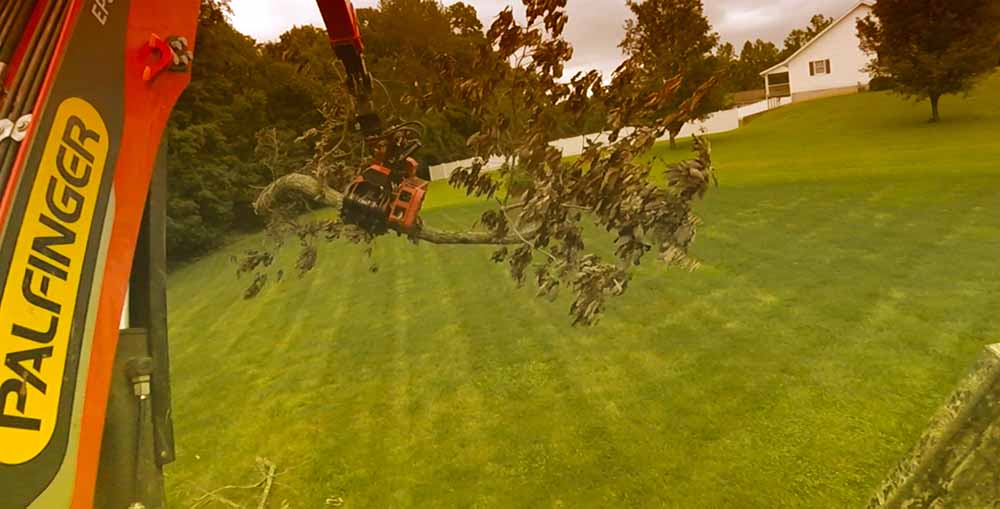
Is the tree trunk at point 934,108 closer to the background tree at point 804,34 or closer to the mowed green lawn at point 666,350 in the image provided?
the mowed green lawn at point 666,350

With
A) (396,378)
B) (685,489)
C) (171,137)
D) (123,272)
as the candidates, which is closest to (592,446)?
(685,489)

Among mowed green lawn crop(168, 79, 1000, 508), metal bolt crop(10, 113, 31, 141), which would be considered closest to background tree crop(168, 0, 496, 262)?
mowed green lawn crop(168, 79, 1000, 508)

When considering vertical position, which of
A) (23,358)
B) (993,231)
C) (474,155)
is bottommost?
(993,231)

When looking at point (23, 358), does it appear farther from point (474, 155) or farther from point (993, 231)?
point (993, 231)

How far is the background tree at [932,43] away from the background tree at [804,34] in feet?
0.31

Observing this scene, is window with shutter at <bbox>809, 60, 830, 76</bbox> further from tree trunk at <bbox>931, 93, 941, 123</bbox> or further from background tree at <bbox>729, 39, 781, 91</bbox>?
tree trunk at <bbox>931, 93, 941, 123</bbox>

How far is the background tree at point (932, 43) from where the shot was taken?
1606mm

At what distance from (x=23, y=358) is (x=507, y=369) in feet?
3.20

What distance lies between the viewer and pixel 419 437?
52.7 inches

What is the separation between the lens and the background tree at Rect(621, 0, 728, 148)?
1.51m

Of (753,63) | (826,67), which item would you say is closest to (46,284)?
(753,63)

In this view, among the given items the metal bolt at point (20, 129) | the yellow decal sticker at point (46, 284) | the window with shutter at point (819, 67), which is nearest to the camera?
the yellow decal sticker at point (46, 284)

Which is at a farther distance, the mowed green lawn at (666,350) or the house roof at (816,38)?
the house roof at (816,38)

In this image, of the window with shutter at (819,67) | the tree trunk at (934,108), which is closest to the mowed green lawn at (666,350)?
the tree trunk at (934,108)
